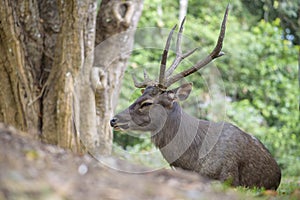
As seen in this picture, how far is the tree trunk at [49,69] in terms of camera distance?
672 centimetres

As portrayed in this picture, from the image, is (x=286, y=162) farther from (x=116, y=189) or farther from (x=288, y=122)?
(x=116, y=189)

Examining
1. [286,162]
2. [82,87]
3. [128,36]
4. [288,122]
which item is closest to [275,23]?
[288,122]

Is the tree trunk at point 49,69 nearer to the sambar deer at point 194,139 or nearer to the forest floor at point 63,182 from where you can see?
the sambar deer at point 194,139

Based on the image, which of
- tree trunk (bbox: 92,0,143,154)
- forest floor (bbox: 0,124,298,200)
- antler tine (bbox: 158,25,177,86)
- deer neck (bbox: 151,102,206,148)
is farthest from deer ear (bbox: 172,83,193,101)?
forest floor (bbox: 0,124,298,200)

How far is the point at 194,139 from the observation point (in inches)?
244

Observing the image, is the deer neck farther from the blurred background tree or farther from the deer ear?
the blurred background tree

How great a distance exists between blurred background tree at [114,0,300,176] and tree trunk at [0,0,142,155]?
13.7 feet

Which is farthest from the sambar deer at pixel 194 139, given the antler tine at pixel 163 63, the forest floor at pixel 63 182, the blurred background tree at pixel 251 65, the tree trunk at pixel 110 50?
the blurred background tree at pixel 251 65

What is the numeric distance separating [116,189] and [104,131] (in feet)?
14.2

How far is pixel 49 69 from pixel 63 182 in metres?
4.25

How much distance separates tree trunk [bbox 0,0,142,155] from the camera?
22.1 ft

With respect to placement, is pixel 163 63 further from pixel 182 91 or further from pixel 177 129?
pixel 177 129

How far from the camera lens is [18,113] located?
695 cm

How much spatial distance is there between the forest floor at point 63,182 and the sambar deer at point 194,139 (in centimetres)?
183
